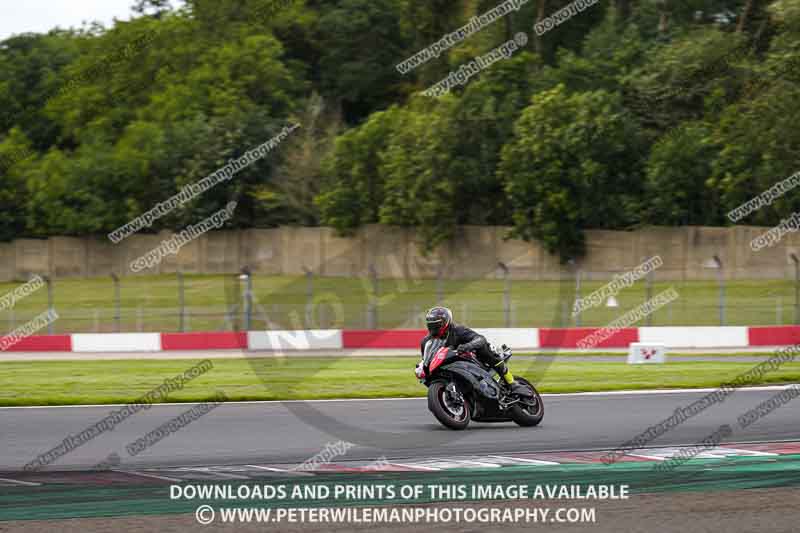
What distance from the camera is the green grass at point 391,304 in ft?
111

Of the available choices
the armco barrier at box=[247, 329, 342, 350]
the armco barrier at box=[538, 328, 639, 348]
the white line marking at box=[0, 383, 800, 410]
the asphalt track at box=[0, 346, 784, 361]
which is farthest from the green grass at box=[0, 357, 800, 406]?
A: the armco barrier at box=[538, 328, 639, 348]

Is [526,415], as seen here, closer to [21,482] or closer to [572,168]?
[21,482]

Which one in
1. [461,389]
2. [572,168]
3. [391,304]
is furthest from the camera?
[572,168]

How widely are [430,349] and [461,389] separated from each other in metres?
0.60

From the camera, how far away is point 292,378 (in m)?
22.4

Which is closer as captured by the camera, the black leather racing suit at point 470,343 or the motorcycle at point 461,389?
the motorcycle at point 461,389

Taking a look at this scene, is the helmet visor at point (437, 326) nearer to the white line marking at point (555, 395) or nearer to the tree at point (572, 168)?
Result: the white line marking at point (555, 395)

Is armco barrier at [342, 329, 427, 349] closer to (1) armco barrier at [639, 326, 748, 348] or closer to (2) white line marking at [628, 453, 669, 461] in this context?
(1) armco barrier at [639, 326, 748, 348]

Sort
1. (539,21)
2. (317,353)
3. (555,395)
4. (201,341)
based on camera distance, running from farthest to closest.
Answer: (539,21) < (201,341) < (317,353) < (555,395)

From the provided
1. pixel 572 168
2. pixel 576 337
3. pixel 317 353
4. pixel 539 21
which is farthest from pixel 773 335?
pixel 539 21

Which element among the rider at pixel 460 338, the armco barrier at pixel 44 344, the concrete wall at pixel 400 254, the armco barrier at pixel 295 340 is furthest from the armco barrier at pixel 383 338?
the rider at pixel 460 338

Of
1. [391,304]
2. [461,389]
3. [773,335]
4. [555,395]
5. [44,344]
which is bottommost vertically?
[555,395]

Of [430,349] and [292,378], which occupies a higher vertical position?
[430,349]

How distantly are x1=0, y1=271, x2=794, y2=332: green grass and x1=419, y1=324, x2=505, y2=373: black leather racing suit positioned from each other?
15167 mm
